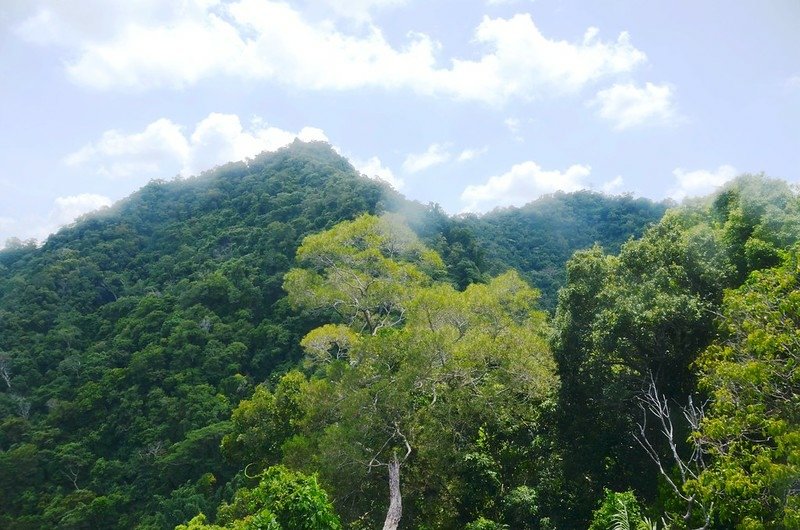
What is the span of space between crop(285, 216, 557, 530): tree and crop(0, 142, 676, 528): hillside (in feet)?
18.6

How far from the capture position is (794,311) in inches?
261

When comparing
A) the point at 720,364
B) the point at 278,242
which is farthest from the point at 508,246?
the point at 720,364

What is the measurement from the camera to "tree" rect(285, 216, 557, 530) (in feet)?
33.6

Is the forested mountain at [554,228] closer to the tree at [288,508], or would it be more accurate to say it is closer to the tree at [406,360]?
the tree at [406,360]

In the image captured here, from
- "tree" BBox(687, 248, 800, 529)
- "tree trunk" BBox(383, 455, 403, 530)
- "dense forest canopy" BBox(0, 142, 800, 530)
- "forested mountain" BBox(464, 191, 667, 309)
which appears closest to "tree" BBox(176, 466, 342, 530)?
"dense forest canopy" BBox(0, 142, 800, 530)

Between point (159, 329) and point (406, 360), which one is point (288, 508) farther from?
point (159, 329)

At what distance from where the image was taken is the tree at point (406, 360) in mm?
10234

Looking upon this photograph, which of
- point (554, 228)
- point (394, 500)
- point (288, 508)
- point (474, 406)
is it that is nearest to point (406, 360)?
point (474, 406)

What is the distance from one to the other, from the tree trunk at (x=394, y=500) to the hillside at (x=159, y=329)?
679 cm

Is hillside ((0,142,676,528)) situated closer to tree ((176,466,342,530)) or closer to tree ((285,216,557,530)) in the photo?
tree ((285,216,557,530))

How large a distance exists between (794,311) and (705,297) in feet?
11.3

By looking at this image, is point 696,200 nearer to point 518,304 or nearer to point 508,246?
point 518,304

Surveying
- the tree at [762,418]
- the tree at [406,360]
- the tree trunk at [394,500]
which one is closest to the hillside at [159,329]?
the tree at [406,360]

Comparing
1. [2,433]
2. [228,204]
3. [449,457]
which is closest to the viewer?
[449,457]
